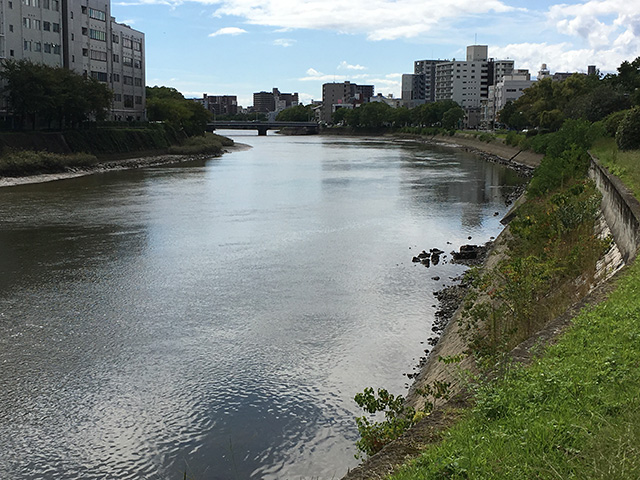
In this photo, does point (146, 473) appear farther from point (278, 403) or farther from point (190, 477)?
point (278, 403)

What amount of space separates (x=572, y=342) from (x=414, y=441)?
7.59 ft

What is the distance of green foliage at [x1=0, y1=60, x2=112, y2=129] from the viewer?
5947cm

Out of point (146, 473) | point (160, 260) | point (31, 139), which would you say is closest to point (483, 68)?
point (31, 139)

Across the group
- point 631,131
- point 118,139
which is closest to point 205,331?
point 631,131

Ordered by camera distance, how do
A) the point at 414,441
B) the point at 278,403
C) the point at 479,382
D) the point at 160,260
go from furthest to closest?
the point at 160,260
the point at 278,403
the point at 479,382
the point at 414,441

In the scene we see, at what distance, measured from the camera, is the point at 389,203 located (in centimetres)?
3856

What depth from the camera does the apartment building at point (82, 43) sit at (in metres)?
64.2

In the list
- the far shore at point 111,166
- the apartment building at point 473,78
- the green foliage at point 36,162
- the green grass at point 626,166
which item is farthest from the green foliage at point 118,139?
the apartment building at point 473,78

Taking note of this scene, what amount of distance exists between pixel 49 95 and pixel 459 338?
188 ft

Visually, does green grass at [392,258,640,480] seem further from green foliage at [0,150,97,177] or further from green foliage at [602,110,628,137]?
green foliage at [0,150,97,177]

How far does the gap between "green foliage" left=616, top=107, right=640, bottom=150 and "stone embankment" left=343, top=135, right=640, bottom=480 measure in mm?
3742

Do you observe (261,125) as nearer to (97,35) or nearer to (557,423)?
(97,35)

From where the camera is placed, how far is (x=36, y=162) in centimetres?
5359

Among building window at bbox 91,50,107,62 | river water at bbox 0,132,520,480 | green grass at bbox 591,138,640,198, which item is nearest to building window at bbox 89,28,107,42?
building window at bbox 91,50,107,62
